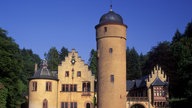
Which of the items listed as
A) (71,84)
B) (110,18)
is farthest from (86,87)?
(110,18)

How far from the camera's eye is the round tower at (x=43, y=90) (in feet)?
154

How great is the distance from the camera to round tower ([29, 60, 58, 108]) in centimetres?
4684

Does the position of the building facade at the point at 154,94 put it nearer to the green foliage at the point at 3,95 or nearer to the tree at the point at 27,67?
the green foliage at the point at 3,95

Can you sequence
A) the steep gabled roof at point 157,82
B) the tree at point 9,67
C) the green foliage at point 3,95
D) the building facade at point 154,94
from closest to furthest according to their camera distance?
1. the green foliage at point 3,95
2. the tree at point 9,67
3. the building facade at point 154,94
4. the steep gabled roof at point 157,82

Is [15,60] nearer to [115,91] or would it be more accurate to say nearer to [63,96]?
[63,96]

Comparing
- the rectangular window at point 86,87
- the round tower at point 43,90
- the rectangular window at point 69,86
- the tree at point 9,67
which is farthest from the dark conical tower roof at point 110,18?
the tree at point 9,67

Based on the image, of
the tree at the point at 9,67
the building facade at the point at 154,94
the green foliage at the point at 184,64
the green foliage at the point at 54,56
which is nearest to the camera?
the tree at the point at 9,67

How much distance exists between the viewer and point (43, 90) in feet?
155

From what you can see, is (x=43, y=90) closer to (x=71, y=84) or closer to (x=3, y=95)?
(x=71, y=84)

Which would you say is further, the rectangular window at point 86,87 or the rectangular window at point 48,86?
the rectangular window at point 86,87

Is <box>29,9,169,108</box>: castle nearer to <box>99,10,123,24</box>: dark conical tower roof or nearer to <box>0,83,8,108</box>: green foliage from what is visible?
<box>99,10,123,24</box>: dark conical tower roof

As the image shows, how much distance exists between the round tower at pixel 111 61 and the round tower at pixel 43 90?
25.3ft

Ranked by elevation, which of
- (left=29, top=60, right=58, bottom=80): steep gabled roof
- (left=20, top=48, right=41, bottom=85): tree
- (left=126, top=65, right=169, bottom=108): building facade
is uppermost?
(left=20, top=48, right=41, bottom=85): tree

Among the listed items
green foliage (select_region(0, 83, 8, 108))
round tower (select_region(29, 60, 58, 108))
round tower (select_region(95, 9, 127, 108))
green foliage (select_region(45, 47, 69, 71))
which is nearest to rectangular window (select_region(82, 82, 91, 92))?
round tower (select_region(29, 60, 58, 108))
